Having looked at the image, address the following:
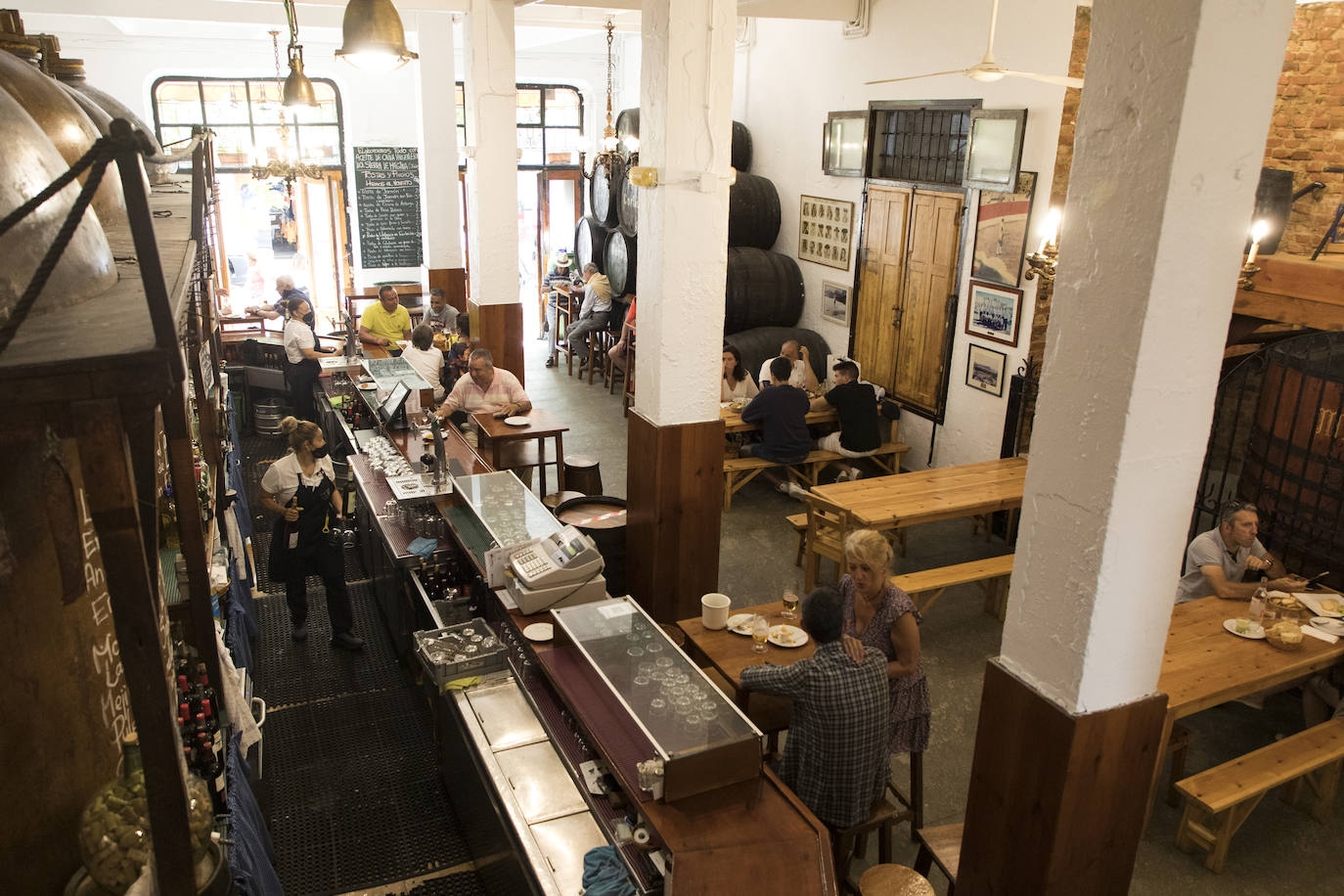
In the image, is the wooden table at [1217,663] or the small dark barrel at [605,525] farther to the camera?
the small dark barrel at [605,525]

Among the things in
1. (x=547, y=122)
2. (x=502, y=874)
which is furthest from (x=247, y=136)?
(x=502, y=874)

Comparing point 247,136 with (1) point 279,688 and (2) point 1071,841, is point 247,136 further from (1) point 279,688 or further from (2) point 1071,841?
(2) point 1071,841

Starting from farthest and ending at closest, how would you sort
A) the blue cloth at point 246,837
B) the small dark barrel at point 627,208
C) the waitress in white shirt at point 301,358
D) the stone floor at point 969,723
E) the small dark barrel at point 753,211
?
the small dark barrel at point 627,208, the small dark barrel at point 753,211, the waitress in white shirt at point 301,358, the stone floor at point 969,723, the blue cloth at point 246,837

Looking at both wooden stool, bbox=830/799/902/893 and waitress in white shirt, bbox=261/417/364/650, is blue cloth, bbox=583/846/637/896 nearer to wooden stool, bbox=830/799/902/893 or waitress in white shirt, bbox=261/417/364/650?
wooden stool, bbox=830/799/902/893

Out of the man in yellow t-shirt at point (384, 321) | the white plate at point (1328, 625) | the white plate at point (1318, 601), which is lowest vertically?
the white plate at point (1328, 625)

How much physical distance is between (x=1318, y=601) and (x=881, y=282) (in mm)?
5444

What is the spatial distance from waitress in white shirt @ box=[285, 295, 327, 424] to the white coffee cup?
6.18 metres

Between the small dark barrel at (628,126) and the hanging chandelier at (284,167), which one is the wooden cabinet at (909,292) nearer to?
the small dark barrel at (628,126)

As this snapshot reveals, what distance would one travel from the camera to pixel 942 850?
3797 millimetres

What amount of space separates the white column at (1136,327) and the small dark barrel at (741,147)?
918 centimetres

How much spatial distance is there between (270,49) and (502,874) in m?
13.6

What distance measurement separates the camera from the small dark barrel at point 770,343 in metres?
10.6

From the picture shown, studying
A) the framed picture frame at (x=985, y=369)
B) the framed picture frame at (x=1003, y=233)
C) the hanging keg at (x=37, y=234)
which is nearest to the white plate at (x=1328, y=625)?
the framed picture frame at (x=985, y=369)

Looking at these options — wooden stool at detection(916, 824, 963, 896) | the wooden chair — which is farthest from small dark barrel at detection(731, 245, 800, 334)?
wooden stool at detection(916, 824, 963, 896)
